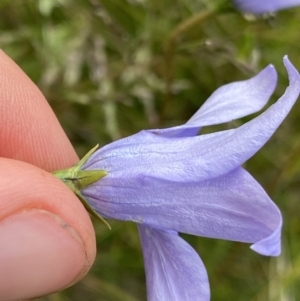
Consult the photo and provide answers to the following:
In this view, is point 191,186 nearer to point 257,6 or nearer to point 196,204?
point 196,204

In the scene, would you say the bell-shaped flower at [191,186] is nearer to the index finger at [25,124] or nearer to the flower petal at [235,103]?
the flower petal at [235,103]

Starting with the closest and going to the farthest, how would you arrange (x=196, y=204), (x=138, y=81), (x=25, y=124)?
(x=196, y=204) → (x=25, y=124) → (x=138, y=81)

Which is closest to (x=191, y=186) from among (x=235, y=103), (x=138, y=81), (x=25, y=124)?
(x=235, y=103)

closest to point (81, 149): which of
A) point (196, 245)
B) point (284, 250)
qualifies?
point (196, 245)

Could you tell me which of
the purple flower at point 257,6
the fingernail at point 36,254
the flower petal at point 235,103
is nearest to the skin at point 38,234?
the fingernail at point 36,254

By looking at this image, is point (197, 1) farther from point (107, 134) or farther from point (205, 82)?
point (107, 134)

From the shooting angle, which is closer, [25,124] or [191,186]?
[191,186]
